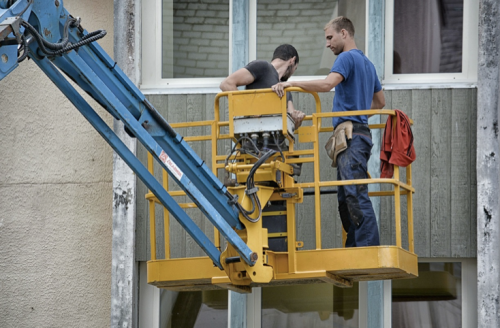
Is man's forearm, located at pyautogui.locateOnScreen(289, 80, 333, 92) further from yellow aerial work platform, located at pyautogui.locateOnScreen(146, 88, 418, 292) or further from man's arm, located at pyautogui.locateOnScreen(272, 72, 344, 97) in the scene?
yellow aerial work platform, located at pyautogui.locateOnScreen(146, 88, 418, 292)

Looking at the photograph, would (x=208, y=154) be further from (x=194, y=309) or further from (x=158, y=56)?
(x=194, y=309)

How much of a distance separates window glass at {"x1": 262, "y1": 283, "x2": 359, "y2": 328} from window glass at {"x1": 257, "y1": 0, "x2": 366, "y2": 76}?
7.95 feet

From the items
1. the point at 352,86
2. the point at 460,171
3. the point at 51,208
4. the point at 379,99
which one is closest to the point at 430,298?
the point at 460,171

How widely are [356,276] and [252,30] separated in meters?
3.67

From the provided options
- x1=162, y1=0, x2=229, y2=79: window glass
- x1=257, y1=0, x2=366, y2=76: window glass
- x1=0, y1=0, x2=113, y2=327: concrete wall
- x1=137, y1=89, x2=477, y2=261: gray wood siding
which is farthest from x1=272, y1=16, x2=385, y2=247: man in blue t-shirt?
x1=0, y1=0, x2=113, y2=327: concrete wall

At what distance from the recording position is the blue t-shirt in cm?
873

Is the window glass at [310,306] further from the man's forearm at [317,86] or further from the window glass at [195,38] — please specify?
the man's forearm at [317,86]

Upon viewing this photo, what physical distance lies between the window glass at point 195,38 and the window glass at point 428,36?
77.5 inches

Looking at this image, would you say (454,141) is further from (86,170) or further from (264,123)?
(86,170)

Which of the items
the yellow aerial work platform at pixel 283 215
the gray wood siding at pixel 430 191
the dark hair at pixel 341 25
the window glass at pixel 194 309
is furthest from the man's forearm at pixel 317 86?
the window glass at pixel 194 309

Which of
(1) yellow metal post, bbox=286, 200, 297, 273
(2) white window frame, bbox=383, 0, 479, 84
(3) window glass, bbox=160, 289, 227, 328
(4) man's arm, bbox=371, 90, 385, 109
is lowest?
(3) window glass, bbox=160, 289, 227, 328

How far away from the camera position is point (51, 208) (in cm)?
1063

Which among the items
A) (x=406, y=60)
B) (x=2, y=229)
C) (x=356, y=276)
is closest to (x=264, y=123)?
(x=356, y=276)

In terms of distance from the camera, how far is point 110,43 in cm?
1085
